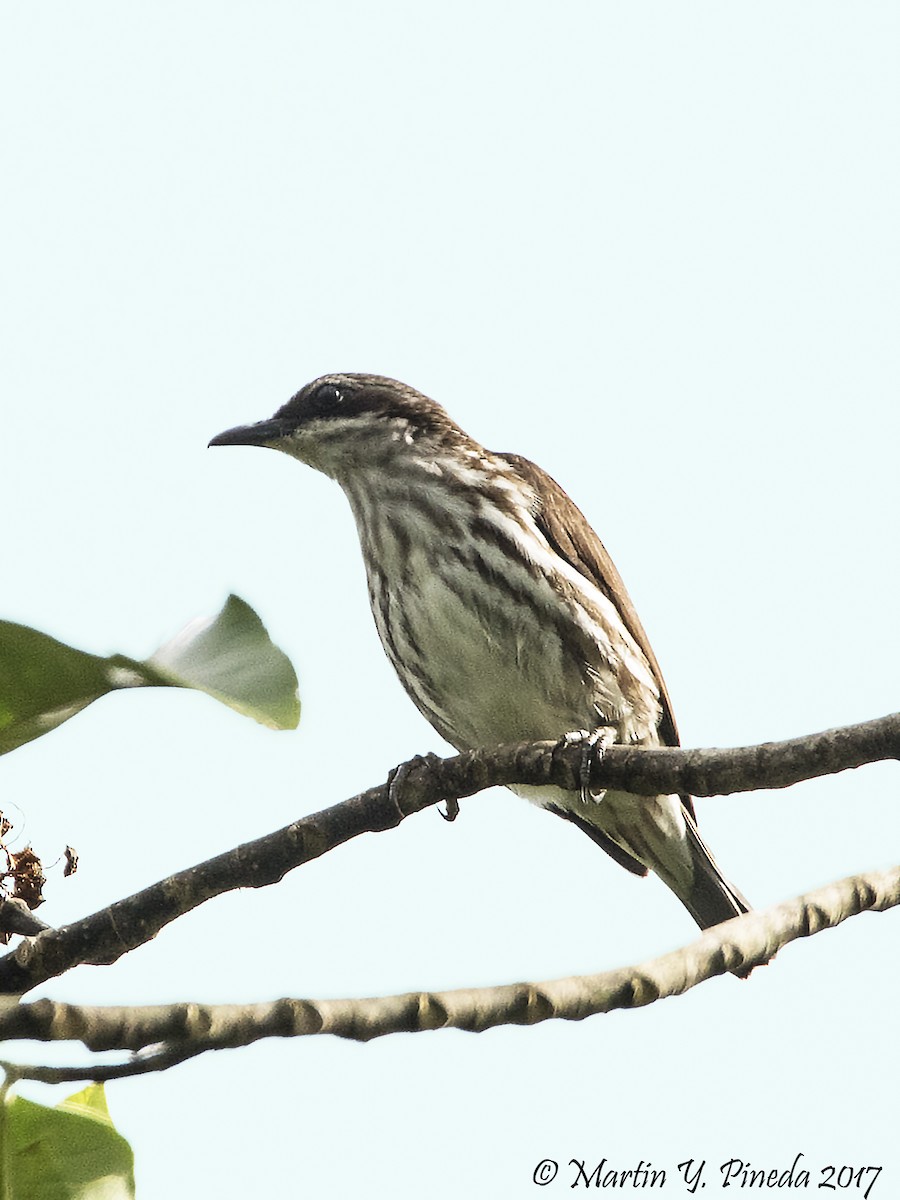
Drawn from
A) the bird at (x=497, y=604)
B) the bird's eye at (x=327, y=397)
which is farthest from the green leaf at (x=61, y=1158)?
the bird's eye at (x=327, y=397)

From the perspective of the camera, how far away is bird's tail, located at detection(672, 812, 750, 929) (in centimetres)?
682

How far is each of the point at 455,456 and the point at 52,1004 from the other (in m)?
4.27

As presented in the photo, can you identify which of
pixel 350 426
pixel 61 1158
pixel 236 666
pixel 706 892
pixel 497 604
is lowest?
pixel 706 892

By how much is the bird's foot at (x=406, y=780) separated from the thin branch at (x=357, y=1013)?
0.75 metres

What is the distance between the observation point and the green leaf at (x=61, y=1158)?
2.74 metres

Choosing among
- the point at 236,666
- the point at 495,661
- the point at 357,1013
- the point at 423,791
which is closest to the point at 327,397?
the point at 495,661

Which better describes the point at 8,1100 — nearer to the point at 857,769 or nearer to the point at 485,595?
the point at 857,769

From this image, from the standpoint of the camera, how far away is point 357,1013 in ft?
8.98

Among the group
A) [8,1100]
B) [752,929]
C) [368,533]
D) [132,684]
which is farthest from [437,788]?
[368,533]

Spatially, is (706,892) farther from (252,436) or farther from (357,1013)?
(357,1013)

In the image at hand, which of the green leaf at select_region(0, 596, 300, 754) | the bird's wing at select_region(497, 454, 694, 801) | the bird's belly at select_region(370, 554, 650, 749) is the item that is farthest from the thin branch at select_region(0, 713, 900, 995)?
the bird's wing at select_region(497, 454, 694, 801)

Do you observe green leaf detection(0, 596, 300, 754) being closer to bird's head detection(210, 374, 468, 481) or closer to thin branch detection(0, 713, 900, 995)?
thin branch detection(0, 713, 900, 995)

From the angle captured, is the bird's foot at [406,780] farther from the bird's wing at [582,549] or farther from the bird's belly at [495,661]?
the bird's wing at [582,549]

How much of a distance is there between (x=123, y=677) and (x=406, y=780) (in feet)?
3.45
